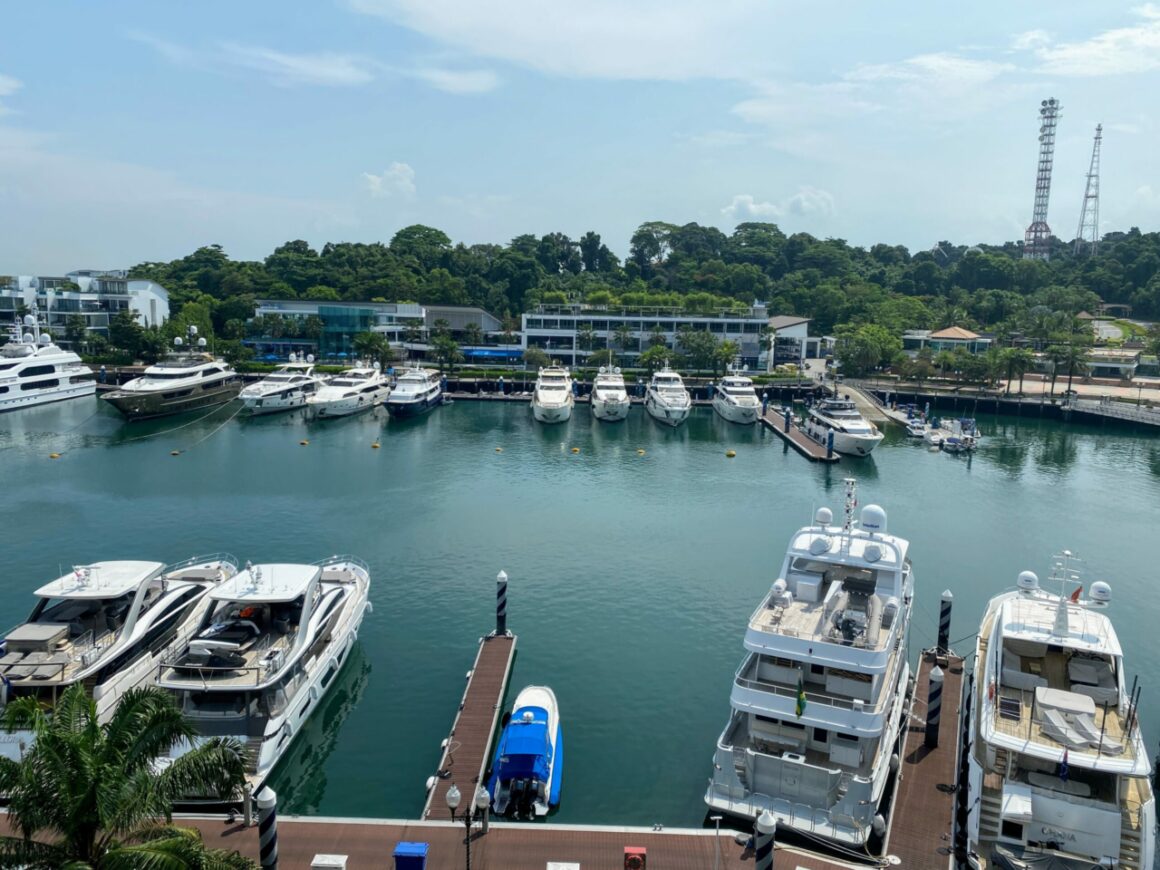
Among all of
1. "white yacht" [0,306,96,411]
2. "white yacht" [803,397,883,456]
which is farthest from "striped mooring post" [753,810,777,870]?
"white yacht" [0,306,96,411]

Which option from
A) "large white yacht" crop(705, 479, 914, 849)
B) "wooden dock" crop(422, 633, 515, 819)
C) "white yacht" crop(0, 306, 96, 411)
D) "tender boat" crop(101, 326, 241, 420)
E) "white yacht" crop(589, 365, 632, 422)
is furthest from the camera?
"white yacht" crop(589, 365, 632, 422)

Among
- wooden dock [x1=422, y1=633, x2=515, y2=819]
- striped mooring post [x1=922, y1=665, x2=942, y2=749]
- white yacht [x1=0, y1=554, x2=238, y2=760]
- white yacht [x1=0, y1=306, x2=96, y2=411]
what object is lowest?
wooden dock [x1=422, y1=633, x2=515, y2=819]

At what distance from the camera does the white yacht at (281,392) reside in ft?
279

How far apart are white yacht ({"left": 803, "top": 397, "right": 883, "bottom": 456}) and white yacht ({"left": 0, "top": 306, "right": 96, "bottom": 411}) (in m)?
80.4

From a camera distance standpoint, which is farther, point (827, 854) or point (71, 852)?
point (827, 854)

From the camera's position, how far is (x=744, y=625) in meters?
34.0

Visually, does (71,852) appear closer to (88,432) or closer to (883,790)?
(883,790)

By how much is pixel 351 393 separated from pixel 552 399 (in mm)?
21709

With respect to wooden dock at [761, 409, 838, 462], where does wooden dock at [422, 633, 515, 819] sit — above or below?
below

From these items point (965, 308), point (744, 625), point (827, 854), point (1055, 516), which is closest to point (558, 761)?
point (827, 854)

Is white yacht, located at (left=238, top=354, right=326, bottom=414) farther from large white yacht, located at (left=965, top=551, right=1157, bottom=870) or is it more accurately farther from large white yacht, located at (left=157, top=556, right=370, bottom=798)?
large white yacht, located at (left=965, top=551, right=1157, bottom=870)

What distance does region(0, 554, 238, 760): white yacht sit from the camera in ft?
75.6

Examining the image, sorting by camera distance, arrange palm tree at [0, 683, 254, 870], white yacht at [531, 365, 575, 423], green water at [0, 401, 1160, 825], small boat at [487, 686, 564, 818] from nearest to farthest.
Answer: palm tree at [0, 683, 254, 870], small boat at [487, 686, 564, 818], green water at [0, 401, 1160, 825], white yacht at [531, 365, 575, 423]

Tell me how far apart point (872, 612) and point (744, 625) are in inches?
409
